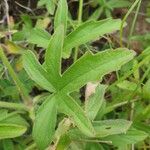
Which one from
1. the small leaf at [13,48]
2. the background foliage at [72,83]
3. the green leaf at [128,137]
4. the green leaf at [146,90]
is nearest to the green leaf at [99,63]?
the background foliage at [72,83]

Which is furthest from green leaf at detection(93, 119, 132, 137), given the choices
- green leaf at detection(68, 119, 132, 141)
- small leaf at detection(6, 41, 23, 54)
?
small leaf at detection(6, 41, 23, 54)

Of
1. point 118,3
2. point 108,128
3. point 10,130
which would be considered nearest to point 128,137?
point 108,128

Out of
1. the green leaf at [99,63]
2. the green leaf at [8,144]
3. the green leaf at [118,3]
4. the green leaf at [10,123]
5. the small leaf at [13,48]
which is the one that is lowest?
the green leaf at [8,144]

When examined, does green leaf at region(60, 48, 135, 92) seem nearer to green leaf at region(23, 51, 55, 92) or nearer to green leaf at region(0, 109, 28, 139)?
green leaf at region(23, 51, 55, 92)

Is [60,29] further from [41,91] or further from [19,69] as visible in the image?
[41,91]

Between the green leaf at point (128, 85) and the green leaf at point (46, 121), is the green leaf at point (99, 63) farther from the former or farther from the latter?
the green leaf at point (128, 85)
